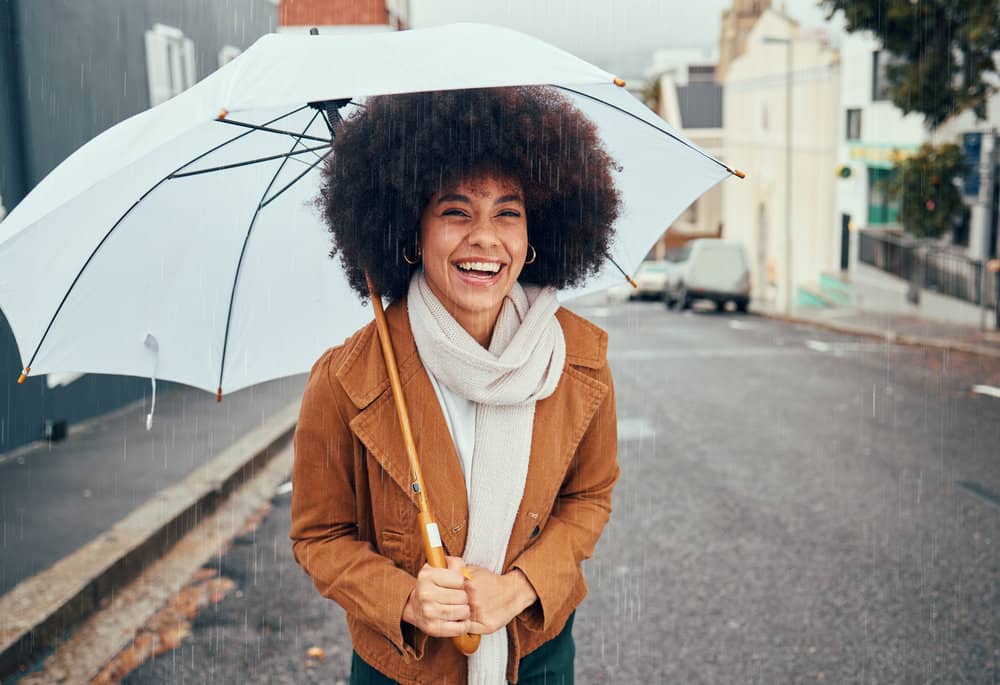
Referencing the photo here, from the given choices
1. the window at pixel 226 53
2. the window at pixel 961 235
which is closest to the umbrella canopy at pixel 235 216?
the window at pixel 226 53

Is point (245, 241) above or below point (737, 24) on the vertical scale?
below

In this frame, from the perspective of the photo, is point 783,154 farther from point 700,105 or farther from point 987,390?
point 987,390

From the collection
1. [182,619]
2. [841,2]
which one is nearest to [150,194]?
[182,619]

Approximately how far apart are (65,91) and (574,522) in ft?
25.4

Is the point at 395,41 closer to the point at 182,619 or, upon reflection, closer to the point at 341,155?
the point at 341,155

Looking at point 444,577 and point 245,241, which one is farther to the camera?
point 245,241

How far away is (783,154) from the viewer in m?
36.0

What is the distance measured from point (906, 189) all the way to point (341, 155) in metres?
17.0

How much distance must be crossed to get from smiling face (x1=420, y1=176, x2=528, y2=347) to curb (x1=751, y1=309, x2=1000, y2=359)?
1253 cm

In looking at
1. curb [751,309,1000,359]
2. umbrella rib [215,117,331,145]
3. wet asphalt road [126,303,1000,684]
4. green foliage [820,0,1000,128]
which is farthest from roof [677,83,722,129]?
umbrella rib [215,117,331,145]

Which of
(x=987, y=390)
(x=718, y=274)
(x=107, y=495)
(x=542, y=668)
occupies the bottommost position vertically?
(x=987, y=390)

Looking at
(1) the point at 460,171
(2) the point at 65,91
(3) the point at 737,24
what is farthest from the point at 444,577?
(3) the point at 737,24

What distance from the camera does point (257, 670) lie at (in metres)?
4.05

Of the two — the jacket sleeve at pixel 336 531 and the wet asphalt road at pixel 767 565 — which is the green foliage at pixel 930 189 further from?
the jacket sleeve at pixel 336 531
